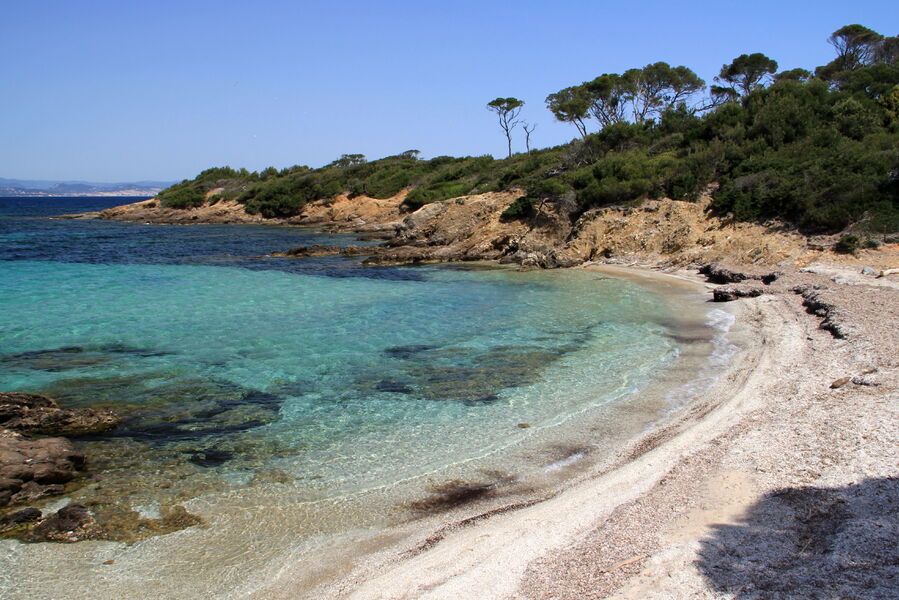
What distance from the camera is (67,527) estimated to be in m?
6.18

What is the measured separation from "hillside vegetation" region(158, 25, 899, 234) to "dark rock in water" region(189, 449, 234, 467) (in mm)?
22993

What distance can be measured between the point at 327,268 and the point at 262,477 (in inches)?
821

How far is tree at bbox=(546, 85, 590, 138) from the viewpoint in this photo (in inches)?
1969

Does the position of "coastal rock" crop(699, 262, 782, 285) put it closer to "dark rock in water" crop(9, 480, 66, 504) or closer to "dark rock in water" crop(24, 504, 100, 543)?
"dark rock in water" crop(24, 504, 100, 543)

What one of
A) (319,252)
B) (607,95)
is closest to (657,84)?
(607,95)

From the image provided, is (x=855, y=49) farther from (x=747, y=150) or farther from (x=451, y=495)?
(x=451, y=495)

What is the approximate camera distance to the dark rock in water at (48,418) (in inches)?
338

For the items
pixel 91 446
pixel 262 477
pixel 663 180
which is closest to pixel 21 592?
pixel 262 477

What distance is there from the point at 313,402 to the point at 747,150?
27.6 m

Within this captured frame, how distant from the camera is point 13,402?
8.98 m

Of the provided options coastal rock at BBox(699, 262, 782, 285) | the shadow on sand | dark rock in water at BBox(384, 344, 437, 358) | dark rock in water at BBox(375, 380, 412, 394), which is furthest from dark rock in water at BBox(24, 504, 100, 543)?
coastal rock at BBox(699, 262, 782, 285)

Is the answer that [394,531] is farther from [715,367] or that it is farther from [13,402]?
[715,367]

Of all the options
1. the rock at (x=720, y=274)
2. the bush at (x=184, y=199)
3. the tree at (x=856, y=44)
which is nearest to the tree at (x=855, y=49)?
the tree at (x=856, y=44)

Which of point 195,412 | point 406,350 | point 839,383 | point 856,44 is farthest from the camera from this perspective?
point 856,44
